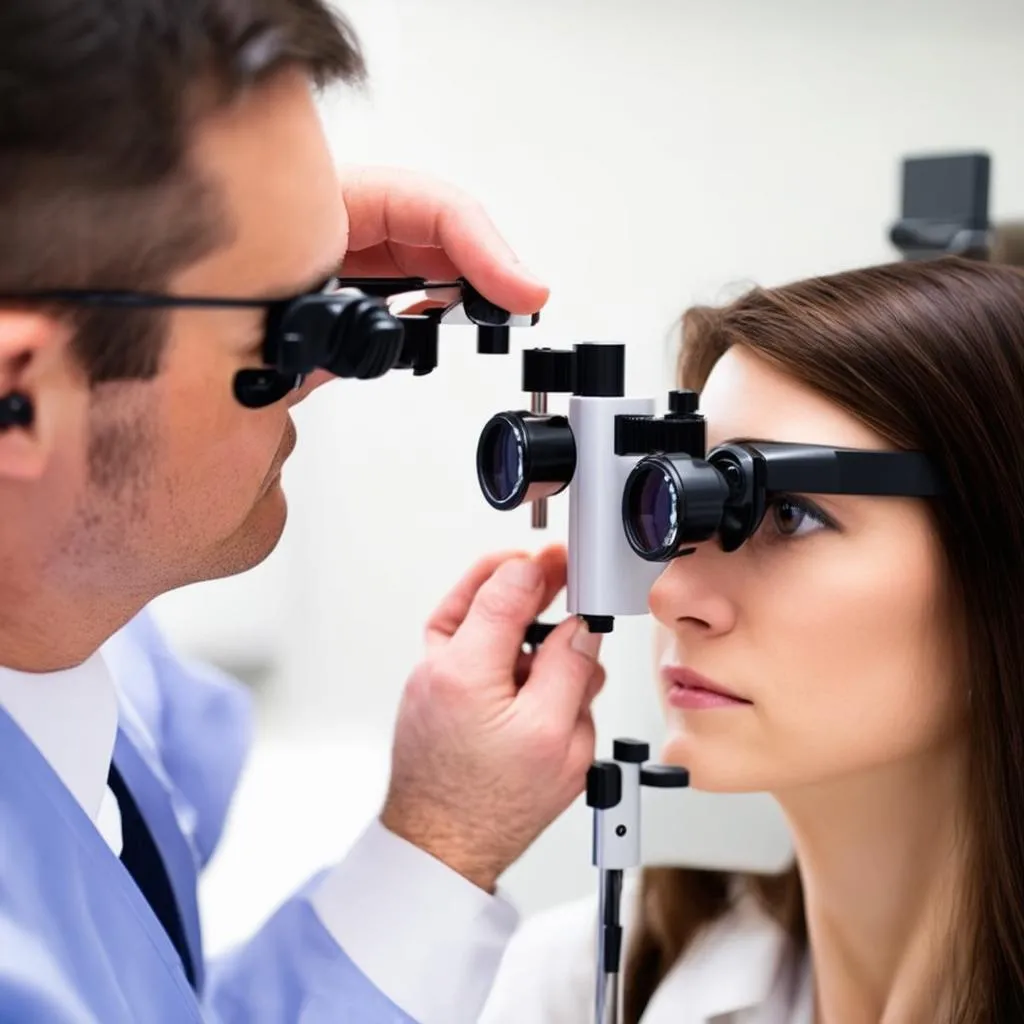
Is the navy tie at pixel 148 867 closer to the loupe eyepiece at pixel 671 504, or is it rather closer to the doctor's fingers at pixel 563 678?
the doctor's fingers at pixel 563 678

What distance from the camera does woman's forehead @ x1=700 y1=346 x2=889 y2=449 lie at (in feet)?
3.59

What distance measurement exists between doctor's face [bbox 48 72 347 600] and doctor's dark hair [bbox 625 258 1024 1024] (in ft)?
1.24

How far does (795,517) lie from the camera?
3.63ft

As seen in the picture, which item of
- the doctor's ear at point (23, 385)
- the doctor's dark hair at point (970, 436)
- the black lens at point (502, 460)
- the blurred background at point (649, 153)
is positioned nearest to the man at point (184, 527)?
the doctor's ear at point (23, 385)

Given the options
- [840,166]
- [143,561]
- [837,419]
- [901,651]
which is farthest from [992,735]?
[840,166]

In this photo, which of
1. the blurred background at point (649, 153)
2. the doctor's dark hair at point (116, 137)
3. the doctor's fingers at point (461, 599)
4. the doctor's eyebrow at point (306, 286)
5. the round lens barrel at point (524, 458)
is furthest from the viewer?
the blurred background at point (649, 153)

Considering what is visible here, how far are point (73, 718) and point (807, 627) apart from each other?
531 millimetres

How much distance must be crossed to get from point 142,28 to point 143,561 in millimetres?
334

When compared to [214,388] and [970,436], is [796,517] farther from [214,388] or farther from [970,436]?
[214,388]

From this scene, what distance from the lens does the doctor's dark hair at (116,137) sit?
2.60 ft

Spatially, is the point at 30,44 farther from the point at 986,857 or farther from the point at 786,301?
the point at 986,857

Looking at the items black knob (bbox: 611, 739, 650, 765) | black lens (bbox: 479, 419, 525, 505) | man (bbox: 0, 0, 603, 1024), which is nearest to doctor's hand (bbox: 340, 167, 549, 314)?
man (bbox: 0, 0, 603, 1024)

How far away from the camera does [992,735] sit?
3.66ft

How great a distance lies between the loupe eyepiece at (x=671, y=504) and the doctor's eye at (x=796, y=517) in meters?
0.12
